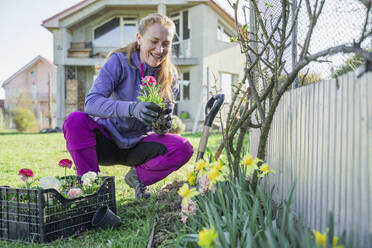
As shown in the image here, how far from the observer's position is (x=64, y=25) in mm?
13719

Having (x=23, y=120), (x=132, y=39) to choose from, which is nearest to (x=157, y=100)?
(x=132, y=39)

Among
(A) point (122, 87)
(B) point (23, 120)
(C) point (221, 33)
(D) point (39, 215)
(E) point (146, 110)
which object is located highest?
(C) point (221, 33)

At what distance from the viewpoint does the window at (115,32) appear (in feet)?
47.5

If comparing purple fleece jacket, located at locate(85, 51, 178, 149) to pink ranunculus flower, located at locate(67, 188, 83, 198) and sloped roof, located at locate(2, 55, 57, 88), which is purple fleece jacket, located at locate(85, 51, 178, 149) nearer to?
pink ranunculus flower, located at locate(67, 188, 83, 198)

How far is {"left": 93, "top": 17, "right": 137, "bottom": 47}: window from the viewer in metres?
14.5

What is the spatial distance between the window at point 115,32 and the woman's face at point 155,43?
12.4 metres

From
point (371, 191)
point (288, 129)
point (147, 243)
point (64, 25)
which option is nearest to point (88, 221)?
point (147, 243)

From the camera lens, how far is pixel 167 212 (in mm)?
2189

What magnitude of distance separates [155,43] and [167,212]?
51.0 inches

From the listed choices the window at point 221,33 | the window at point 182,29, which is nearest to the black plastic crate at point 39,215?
the window at point 182,29

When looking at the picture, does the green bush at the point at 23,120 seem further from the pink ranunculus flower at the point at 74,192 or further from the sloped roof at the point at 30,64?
the pink ranunculus flower at the point at 74,192

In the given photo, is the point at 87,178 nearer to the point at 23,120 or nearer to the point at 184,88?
the point at 184,88

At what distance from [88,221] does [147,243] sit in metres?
0.49

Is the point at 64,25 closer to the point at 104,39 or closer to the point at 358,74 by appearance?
the point at 104,39
